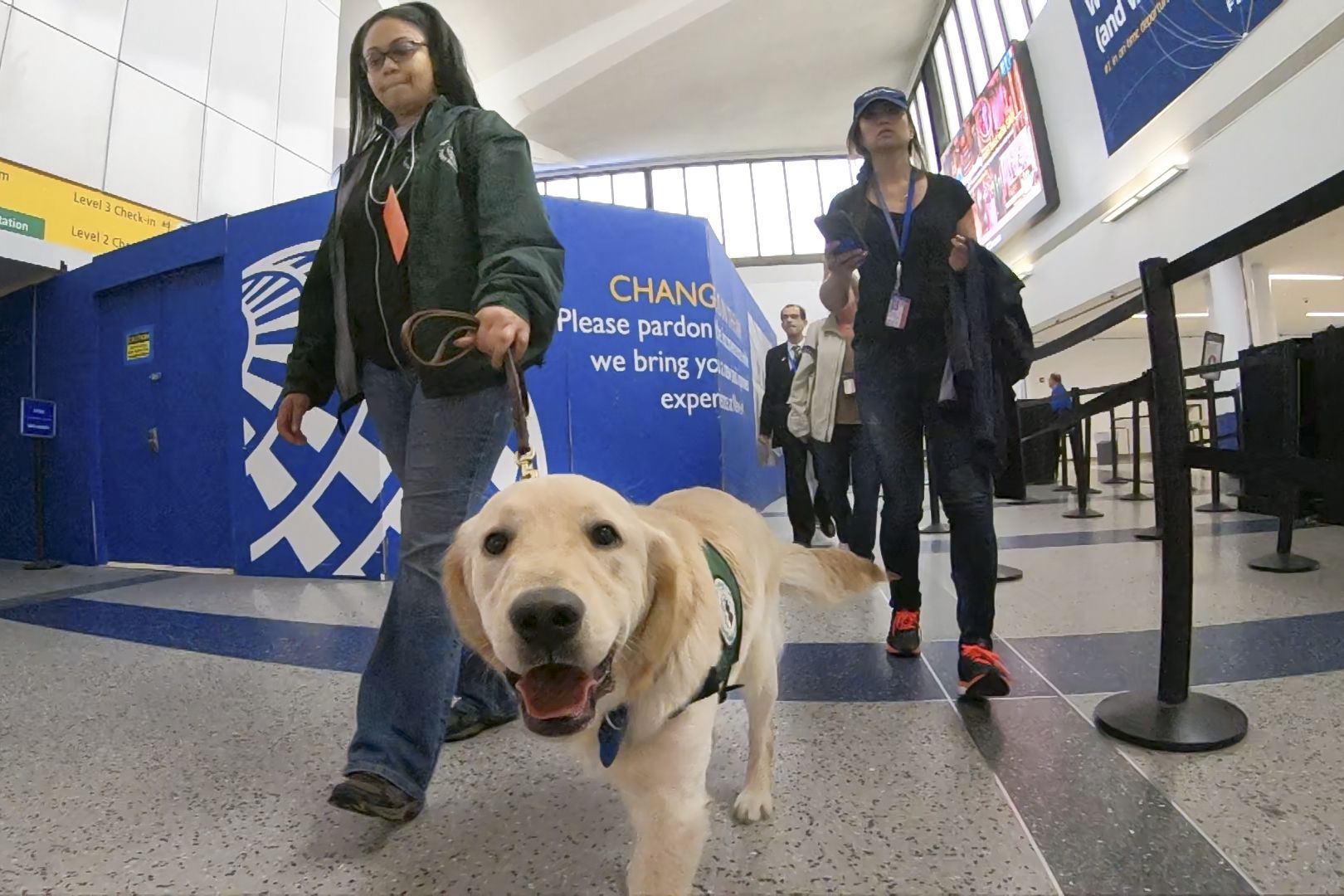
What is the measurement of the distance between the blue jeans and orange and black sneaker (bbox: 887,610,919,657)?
1.33m

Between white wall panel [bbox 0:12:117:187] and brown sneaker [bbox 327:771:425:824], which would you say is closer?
brown sneaker [bbox 327:771:425:824]

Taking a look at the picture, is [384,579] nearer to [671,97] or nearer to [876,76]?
[671,97]

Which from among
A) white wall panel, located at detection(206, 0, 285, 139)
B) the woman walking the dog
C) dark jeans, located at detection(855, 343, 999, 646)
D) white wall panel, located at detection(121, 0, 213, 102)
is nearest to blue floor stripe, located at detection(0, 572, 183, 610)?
the woman walking the dog

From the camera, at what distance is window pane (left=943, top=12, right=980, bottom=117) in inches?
502

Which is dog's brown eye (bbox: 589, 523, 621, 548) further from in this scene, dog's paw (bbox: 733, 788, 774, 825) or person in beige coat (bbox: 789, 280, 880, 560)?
person in beige coat (bbox: 789, 280, 880, 560)

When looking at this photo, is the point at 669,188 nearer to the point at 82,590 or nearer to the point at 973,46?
Result: the point at 973,46

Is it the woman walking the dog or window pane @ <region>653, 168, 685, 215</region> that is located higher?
window pane @ <region>653, 168, 685, 215</region>

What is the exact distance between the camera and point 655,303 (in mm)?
4594

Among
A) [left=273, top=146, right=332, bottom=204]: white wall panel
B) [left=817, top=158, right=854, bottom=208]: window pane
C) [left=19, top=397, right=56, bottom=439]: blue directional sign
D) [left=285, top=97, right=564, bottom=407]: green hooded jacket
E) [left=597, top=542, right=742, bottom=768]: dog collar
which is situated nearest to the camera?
[left=597, top=542, right=742, bottom=768]: dog collar

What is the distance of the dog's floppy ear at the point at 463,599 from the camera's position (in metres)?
1.03

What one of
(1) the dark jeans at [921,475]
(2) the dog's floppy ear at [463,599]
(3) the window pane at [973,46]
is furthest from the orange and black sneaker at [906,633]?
(3) the window pane at [973,46]

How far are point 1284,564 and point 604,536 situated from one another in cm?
344

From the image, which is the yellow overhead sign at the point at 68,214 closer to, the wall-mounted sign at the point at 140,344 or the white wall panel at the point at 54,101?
the white wall panel at the point at 54,101

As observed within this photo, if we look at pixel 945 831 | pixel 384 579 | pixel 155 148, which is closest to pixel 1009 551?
pixel 945 831
